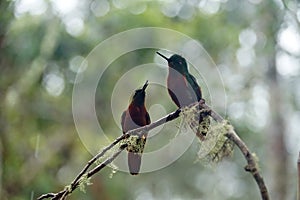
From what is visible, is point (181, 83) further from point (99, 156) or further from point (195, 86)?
point (99, 156)

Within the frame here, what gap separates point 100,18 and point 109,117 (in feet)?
2.30

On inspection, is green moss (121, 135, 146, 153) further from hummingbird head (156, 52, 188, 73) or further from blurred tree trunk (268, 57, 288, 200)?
blurred tree trunk (268, 57, 288, 200)

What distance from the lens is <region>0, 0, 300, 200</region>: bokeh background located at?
341cm

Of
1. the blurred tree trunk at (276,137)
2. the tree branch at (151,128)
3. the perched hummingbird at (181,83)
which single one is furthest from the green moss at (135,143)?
the blurred tree trunk at (276,137)

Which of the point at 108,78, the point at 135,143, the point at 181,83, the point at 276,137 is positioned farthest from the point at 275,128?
the point at 135,143

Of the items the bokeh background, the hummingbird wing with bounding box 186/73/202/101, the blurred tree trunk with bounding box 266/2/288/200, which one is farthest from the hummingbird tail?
the blurred tree trunk with bounding box 266/2/288/200

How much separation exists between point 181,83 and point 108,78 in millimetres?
2845

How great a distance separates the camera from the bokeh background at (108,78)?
341 centimetres

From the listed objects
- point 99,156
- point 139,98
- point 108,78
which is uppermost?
point 108,78

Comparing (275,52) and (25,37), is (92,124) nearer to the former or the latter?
(25,37)

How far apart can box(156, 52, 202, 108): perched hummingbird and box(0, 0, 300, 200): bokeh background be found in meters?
2.19

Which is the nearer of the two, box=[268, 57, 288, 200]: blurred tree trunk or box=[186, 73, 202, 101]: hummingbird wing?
box=[186, 73, 202, 101]: hummingbird wing

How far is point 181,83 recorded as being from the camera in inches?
37.7

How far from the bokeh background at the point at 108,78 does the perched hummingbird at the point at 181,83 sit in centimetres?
219
